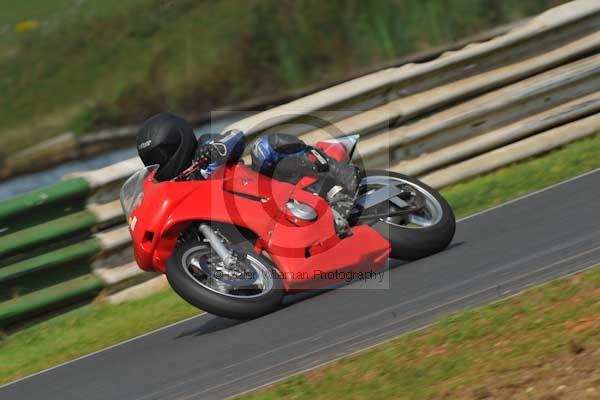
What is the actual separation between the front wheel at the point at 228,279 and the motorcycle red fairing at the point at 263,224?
0.11 metres

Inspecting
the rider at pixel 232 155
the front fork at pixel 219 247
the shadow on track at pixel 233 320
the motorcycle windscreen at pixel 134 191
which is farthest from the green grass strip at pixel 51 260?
the front fork at pixel 219 247

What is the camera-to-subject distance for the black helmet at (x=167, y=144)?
6.77 metres

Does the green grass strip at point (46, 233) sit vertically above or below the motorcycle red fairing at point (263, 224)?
below

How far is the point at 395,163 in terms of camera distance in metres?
9.12

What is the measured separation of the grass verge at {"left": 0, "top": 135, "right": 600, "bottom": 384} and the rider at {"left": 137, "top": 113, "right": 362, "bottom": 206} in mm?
1206

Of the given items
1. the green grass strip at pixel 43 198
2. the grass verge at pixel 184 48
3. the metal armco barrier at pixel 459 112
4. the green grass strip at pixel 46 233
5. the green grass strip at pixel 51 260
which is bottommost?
the grass verge at pixel 184 48

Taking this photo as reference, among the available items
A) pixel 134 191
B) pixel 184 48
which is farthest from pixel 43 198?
pixel 184 48

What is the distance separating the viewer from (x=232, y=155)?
691 centimetres

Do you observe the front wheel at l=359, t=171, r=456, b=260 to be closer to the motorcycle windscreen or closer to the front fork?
the front fork

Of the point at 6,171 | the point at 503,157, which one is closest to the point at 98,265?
the point at 503,157

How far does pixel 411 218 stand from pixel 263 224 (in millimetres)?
1053

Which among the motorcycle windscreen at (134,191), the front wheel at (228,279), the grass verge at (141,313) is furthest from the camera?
the grass verge at (141,313)

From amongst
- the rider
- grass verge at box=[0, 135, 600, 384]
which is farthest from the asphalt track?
the rider

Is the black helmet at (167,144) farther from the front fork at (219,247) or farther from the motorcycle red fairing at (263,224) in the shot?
the front fork at (219,247)
